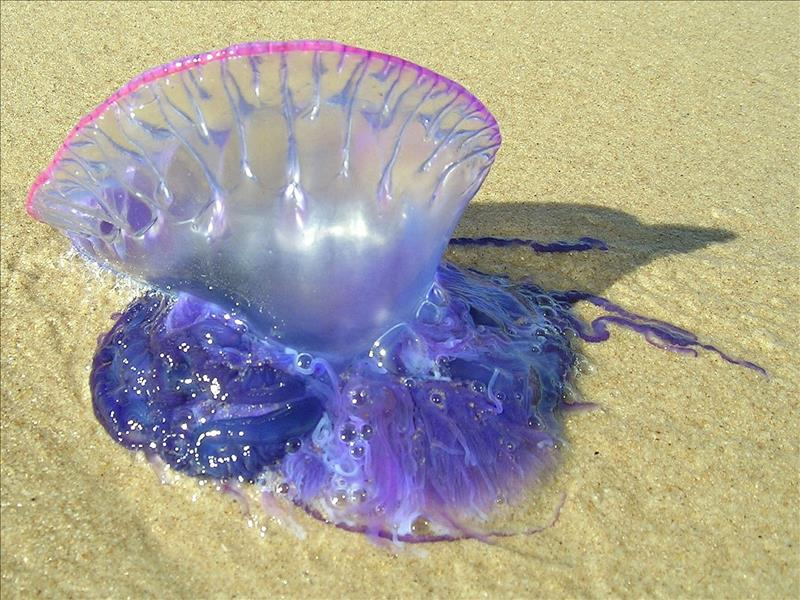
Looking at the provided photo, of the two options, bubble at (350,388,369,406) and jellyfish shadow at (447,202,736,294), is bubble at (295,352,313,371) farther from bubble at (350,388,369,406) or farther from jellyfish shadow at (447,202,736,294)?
jellyfish shadow at (447,202,736,294)

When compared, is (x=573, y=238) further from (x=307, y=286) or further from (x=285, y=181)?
(x=285, y=181)

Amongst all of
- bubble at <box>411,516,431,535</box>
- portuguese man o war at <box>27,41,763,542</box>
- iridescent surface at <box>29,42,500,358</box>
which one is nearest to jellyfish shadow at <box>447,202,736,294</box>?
portuguese man o war at <box>27,41,763,542</box>

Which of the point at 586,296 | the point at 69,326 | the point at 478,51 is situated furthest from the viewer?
the point at 478,51

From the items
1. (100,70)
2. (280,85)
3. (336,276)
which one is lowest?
(100,70)

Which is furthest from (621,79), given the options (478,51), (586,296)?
(586,296)

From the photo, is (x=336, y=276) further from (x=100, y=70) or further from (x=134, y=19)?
(x=134, y=19)

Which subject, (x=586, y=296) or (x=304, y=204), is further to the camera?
(x=586, y=296)

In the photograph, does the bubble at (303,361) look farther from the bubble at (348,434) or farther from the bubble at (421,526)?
the bubble at (421,526)

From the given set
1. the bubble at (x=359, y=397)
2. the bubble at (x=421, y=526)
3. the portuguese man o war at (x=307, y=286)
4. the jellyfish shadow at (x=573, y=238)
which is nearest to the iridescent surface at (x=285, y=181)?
the portuguese man o war at (x=307, y=286)
